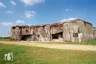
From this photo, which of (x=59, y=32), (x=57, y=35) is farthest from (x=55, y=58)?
(x=57, y=35)

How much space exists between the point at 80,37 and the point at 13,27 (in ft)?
92.3

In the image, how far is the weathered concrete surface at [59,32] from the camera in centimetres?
3955

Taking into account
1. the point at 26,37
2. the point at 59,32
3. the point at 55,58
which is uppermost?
the point at 59,32

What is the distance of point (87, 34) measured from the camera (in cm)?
4250

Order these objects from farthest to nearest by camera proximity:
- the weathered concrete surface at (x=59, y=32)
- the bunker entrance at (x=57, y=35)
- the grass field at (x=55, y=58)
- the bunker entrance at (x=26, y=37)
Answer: the bunker entrance at (x=26, y=37) < the bunker entrance at (x=57, y=35) < the weathered concrete surface at (x=59, y=32) < the grass field at (x=55, y=58)

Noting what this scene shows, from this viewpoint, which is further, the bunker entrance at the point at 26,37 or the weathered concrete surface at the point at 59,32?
the bunker entrance at the point at 26,37

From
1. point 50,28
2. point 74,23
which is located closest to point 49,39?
point 50,28

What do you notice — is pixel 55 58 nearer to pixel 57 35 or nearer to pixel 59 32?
pixel 59 32

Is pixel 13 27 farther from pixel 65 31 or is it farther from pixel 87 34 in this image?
pixel 87 34

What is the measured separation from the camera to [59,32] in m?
43.2

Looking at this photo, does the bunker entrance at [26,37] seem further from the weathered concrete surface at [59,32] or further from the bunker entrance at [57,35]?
the bunker entrance at [57,35]

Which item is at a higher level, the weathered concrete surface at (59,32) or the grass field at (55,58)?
the weathered concrete surface at (59,32)

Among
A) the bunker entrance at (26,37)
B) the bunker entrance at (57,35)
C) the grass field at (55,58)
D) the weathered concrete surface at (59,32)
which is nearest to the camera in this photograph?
the grass field at (55,58)

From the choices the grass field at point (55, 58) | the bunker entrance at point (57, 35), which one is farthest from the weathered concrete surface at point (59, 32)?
the grass field at point (55, 58)
